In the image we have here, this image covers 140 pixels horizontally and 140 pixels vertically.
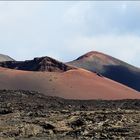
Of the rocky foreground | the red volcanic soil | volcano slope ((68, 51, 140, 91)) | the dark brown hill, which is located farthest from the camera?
volcano slope ((68, 51, 140, 91))

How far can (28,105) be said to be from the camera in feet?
148

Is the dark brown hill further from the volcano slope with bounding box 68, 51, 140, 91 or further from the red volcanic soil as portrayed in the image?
the volcano slope with bounding box 68, 51, 140, 91

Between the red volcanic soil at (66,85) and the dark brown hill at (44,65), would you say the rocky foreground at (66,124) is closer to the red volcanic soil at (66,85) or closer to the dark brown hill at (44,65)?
the red volcanic soil at (66,85)

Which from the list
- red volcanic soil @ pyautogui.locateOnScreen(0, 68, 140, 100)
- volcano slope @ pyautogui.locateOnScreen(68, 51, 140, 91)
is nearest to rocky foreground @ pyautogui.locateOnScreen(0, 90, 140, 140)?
red volcanic soil @ pyautogui.locateOnScreen(0, 68, 140, 100)

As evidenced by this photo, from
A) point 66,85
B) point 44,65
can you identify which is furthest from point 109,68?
point 66,85

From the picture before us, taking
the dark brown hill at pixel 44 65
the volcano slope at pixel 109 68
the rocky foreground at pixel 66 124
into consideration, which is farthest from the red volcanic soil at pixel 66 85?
the volcano slope at pixel 109 68

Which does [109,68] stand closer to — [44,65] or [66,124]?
[44,65]

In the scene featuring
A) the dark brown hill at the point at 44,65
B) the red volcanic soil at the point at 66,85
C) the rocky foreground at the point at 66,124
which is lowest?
the rocky foreground at the point at 66,124

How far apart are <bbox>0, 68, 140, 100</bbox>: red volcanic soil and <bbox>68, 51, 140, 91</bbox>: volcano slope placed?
2483cm

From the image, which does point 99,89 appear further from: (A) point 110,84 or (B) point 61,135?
(B) point 61,135

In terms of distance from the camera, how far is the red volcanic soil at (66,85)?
63.0m

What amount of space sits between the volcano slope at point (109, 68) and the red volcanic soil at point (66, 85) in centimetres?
2483

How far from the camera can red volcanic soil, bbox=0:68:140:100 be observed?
207 ft

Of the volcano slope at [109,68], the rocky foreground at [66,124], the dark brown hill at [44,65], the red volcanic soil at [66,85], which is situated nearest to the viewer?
the rocky foreground at [66,124]
